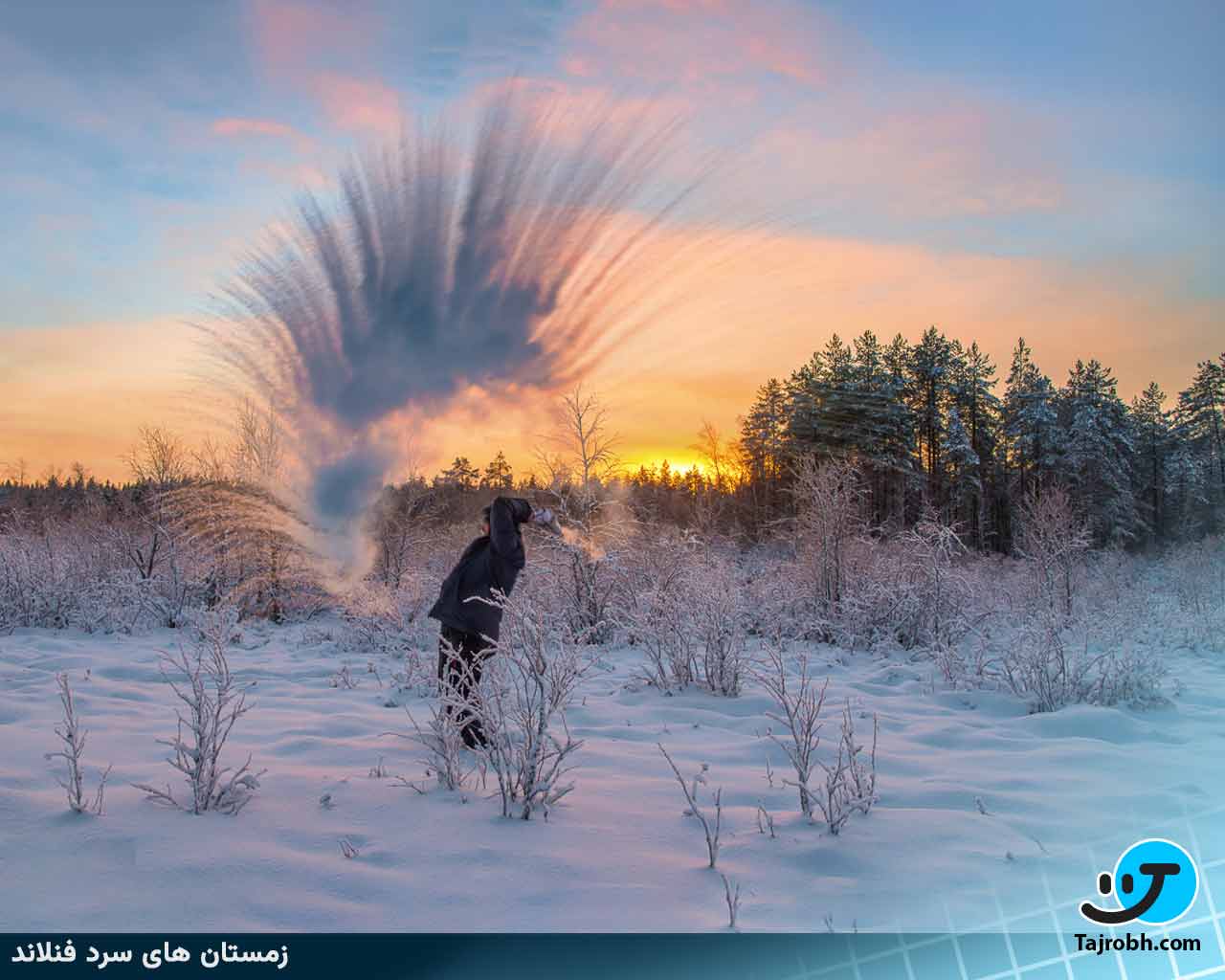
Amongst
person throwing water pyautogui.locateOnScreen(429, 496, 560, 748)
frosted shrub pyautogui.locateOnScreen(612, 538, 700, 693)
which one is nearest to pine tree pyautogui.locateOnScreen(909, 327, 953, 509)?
frosted shrub pyautogui.locateOnScreen(612, 538, 700, 693)

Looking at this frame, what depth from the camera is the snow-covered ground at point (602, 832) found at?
303cm

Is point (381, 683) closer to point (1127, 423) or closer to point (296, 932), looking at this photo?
point (296, 932)

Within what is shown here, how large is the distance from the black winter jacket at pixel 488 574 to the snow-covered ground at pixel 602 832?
0.99m

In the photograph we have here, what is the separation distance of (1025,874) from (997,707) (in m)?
4.30

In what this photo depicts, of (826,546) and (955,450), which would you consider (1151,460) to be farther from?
(826,546)

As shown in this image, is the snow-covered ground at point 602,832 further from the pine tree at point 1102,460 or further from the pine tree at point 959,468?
the pine tree at point 1102,460

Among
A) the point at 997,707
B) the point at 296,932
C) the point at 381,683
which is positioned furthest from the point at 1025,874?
the point at 381,683

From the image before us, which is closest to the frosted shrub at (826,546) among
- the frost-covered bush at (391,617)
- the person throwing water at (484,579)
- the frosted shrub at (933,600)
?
the frosted shrub at (933,600)

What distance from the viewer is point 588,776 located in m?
4.87

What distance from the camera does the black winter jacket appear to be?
18.7ft

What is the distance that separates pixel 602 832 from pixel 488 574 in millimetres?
2359

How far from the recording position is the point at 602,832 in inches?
152

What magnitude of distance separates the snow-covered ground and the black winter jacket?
0.99 metres

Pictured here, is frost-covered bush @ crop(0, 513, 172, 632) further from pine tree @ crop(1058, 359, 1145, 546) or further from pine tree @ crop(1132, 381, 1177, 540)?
pine tree @ crop(1132, 381, 1177, 540)
